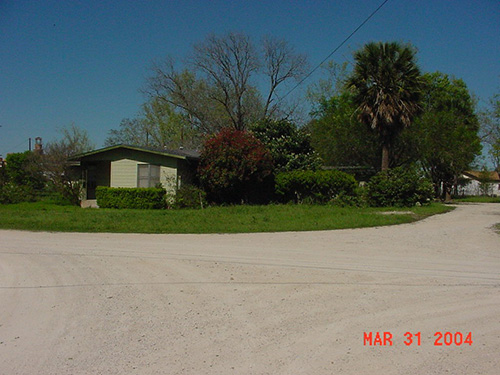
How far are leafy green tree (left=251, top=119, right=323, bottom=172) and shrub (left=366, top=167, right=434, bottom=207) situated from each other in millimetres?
4161

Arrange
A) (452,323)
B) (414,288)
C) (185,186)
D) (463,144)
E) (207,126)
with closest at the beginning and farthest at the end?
(452,323), (414,288), (185,186), (463,144), (207,126)

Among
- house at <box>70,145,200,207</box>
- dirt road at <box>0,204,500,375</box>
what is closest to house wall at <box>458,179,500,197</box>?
house at <box>70,145,200,207</box>

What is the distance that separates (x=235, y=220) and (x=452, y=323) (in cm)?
1166

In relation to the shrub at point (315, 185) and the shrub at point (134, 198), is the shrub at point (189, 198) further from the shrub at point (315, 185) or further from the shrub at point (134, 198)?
the shrub at point (315, 185)

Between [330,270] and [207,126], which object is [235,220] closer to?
[330,270]

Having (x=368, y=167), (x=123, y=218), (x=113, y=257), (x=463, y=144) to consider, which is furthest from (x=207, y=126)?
(x=113, y=257)

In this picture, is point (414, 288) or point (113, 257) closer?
point (414, 288)

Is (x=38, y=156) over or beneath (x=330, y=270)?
over

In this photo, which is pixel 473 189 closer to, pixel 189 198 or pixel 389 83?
pixel 389 83

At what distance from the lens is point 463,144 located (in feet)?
108

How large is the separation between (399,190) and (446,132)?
12.7 metres

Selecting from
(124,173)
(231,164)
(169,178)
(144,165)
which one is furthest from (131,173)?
(231,164)

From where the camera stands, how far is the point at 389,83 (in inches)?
1009

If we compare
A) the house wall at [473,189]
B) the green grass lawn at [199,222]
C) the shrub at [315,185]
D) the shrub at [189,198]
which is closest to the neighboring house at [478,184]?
the house wall at [473,189]
